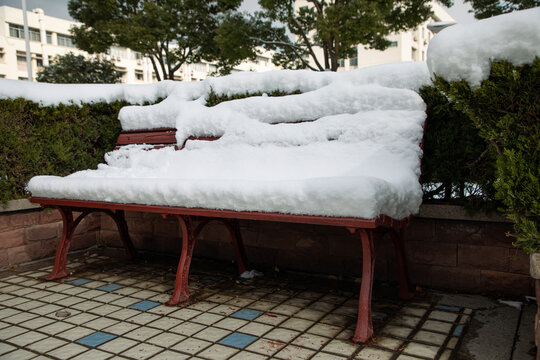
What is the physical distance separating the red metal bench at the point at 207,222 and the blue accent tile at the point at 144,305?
0.13 metres

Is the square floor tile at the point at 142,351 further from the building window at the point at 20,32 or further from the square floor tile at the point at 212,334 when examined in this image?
the building window at the point at 20,32

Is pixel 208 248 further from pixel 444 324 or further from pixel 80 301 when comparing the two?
pixel 444 324

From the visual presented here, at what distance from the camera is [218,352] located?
2.28 metres

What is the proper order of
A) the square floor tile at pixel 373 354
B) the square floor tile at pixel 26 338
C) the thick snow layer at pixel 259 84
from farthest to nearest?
the thick snow layer at pixel 259 84
the square floor tile at pixel 26 338
the square floor tile at pixel 373 354

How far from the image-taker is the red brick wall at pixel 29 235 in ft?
13.8

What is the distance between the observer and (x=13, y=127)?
14.1ft

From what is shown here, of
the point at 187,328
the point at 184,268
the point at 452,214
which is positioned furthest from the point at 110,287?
the point at 452,214

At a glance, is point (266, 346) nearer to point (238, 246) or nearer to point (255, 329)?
point (255, 329)

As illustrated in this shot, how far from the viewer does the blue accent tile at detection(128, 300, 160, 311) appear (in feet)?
9.86

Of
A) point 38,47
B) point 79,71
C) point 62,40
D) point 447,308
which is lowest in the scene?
point 447,308

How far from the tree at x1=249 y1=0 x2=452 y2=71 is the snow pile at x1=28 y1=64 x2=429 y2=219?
300 inches

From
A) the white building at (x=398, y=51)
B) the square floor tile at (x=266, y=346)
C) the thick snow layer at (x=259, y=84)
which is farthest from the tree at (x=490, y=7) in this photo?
the white building at (x=398, y=51)

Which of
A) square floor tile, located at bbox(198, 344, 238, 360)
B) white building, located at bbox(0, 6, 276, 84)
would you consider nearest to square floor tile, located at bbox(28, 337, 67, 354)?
square floor tile, located at bbox(198, 344, 238, 360)

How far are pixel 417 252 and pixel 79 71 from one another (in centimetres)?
1865
